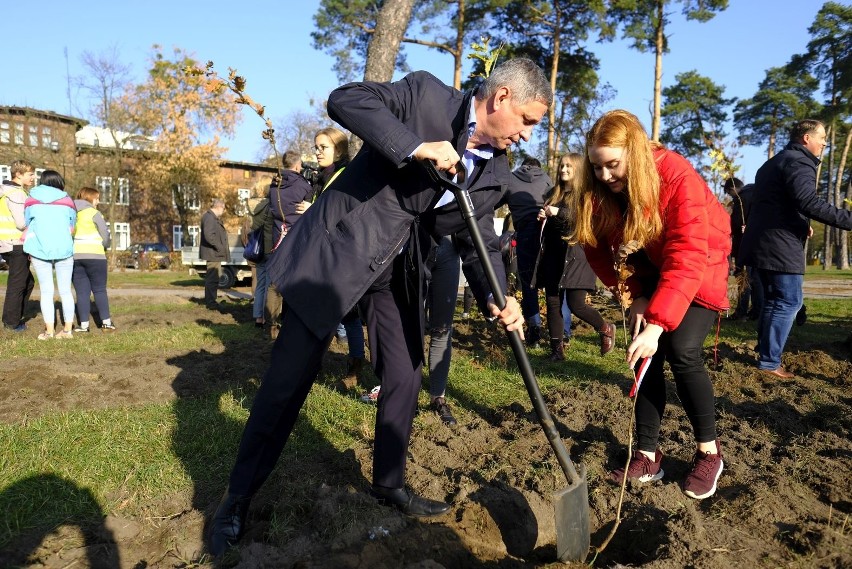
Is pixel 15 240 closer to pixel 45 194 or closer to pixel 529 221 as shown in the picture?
pixel 45 194

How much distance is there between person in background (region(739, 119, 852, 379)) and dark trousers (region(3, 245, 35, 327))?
8.32 m

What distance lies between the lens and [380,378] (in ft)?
9.95

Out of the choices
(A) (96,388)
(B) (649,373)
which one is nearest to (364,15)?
(A) (96,388)

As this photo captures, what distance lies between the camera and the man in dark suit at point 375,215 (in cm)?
262

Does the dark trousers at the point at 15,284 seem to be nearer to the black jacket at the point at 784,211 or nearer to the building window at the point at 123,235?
the black jacket at the point at 784,211

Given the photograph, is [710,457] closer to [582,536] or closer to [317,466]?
[582,536]

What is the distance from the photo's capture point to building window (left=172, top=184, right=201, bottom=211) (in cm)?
3994

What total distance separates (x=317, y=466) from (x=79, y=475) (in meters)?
1.24

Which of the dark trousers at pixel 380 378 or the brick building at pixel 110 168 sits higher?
the brick building at pixel 110 168

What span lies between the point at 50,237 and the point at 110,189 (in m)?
33.0

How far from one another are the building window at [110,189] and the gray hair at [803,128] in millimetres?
34935

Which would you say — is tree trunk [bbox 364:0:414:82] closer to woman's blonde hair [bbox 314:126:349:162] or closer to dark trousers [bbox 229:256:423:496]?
woman's blonde hair [bbox 314:126:349:162]

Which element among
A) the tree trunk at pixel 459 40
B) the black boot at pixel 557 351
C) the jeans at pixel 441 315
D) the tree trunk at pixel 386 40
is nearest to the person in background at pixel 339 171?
the jeans at pixel 441 315

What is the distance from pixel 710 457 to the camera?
3264mm
